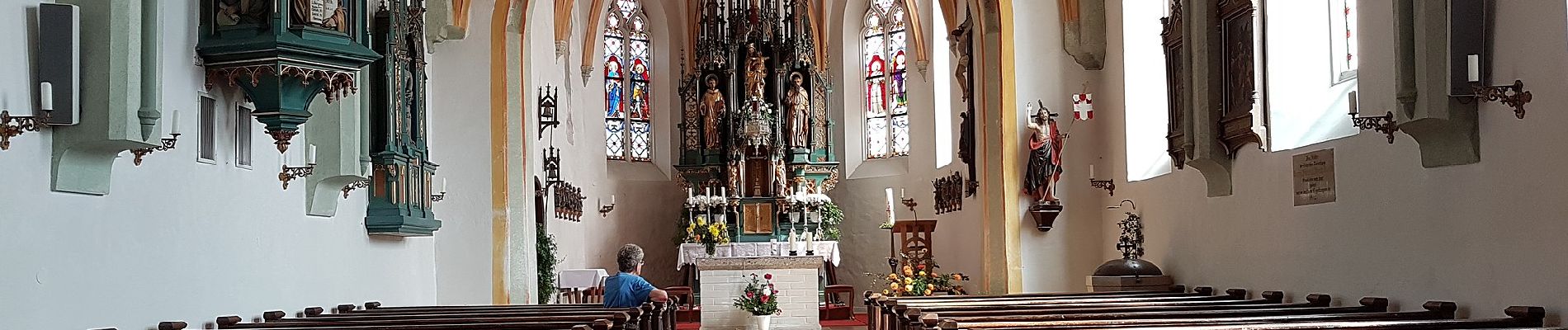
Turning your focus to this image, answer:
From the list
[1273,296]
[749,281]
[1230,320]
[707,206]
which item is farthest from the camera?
[707,206]

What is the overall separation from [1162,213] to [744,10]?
34.1 ft

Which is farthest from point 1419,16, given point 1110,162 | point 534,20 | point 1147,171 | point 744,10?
point 744,10

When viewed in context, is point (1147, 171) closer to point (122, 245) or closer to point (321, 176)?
point (321, 176)

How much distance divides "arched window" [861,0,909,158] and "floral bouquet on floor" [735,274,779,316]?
6918 mm

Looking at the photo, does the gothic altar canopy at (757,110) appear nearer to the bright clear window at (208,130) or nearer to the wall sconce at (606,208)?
the wall sconce at (606,208)

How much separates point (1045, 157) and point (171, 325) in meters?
7.57

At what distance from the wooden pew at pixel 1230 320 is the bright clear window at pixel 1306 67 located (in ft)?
6.15

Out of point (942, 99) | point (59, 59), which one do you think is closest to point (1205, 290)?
point (59, 59)

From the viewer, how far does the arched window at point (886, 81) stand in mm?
19891

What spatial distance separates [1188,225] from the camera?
33.0 ft

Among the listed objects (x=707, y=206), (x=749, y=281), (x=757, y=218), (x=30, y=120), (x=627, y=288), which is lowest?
(x=749, y=281)

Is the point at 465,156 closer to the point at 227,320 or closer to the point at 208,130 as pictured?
the point at 208,130

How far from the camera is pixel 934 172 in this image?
18078mm

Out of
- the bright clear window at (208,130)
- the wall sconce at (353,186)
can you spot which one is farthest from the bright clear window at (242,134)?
the wall sconce at (353,186)
